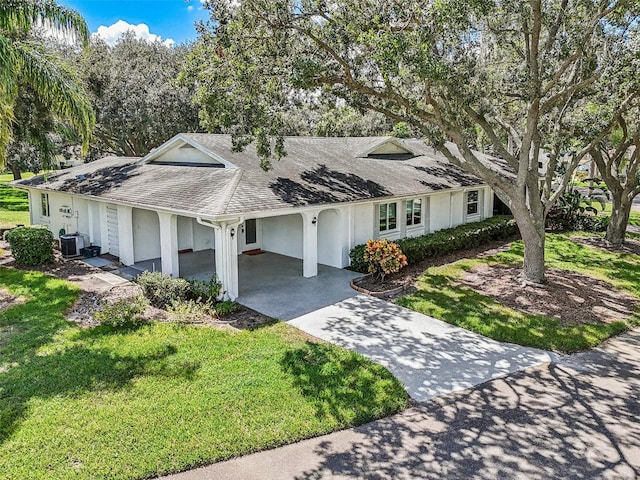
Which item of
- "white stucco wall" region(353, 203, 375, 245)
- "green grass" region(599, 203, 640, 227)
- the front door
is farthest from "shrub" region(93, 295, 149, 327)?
"green grass" region(599, 203, 640, 227)

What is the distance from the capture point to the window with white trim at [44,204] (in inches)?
865

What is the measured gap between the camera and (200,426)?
23.1ft

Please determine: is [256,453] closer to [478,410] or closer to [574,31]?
[478,410]

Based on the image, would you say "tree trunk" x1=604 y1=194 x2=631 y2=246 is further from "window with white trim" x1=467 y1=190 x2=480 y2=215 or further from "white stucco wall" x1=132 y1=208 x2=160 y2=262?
"white stucco wall" x1=132 y1=208 x2=160 y2=262

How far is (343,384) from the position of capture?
8391 millimetres

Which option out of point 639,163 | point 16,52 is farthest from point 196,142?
point 639,163

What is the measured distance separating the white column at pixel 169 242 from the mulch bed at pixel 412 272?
5845 mm

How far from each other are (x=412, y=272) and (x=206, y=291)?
24.0 feet

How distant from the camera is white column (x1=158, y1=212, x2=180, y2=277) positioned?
1439cm

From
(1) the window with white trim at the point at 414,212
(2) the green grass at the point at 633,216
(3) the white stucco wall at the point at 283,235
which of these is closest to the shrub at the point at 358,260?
(3) the white stucco wall at the point at 283,235

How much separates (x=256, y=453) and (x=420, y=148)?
75.5 feet

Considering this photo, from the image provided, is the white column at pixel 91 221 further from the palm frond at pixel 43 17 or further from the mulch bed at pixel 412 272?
the mulch bed at pixel 412 272

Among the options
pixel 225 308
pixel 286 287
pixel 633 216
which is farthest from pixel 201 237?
pixel 633 216

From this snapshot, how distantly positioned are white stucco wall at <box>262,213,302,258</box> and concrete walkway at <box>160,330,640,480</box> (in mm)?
10686
